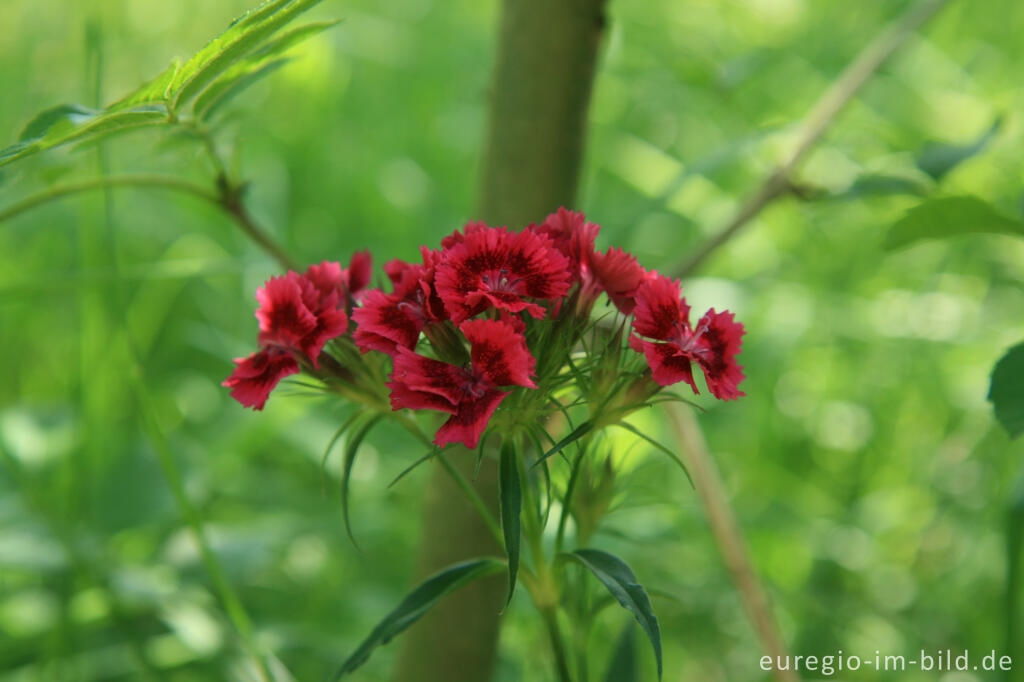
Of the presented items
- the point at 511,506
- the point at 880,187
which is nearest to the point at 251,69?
the point at 511,506

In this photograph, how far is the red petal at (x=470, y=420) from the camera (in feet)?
1.40

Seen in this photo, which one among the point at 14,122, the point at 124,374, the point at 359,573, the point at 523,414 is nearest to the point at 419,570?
the point at 523,414

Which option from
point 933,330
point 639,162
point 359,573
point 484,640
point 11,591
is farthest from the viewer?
point 639,162

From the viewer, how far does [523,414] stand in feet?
1.58

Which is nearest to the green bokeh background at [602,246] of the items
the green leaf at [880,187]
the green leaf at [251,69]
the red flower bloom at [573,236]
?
the green leaf at [880,187]

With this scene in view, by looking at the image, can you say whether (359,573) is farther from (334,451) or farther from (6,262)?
(6,262)

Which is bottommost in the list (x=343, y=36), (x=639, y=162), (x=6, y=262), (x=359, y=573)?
(x=359, y=573)

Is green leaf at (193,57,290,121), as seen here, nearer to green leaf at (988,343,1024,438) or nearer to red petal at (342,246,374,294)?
red petal at (342,246,374,294)

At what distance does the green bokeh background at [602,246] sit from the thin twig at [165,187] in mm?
45

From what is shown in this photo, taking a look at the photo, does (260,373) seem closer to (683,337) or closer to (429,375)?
(429,375)

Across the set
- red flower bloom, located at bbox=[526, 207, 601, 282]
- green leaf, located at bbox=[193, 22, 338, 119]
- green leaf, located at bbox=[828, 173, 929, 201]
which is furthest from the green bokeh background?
red flower bloom, located at bbox=[526, 207, 601, 282]

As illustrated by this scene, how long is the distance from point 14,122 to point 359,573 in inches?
53.4

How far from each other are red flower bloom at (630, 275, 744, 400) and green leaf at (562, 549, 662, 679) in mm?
112

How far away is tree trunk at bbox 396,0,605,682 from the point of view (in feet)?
2.51
